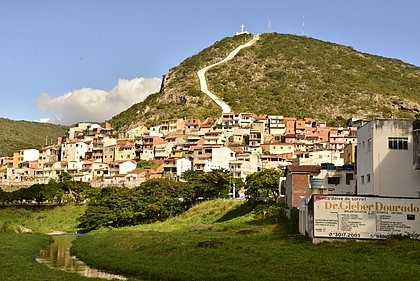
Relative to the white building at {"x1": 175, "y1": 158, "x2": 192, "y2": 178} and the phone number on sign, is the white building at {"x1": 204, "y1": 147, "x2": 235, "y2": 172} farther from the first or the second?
the phone number on sign

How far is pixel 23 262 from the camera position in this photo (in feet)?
120

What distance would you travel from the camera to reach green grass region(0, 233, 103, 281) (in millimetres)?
30047

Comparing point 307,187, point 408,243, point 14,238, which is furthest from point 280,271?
point 14,238

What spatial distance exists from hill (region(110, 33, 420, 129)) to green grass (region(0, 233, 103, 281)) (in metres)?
94.8

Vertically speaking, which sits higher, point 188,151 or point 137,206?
point 188,151

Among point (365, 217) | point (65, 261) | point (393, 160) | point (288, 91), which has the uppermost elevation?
point (288, 91)

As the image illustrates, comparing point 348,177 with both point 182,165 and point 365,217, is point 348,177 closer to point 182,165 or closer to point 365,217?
point 365,217

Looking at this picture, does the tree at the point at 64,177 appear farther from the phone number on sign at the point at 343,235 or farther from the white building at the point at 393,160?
the phone number on sign at the point at 343,235

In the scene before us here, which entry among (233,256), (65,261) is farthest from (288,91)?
(233,256)

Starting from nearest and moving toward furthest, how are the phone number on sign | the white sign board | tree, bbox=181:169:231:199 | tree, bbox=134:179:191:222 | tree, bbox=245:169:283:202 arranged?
the phone number on sign → the white sign board → tree, bbox=134:179:191:222 → tree, bbox=245:169:283:202 → tree, bbox=181:169:231:199

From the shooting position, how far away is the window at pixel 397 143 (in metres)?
43.6

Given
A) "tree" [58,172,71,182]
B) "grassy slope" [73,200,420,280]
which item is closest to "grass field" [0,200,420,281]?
"grassy slope" [73,200,420,280]

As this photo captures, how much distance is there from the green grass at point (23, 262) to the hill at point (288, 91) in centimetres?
9482

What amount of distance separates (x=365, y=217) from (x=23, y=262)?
69.2 feet
